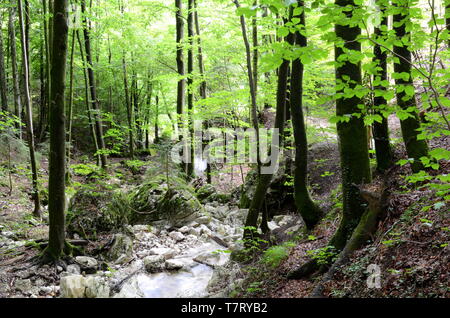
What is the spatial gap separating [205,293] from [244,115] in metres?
9.37

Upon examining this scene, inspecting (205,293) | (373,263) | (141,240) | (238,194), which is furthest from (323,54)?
(238,194)

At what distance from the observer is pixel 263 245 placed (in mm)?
7047

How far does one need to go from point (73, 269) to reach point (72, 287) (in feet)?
3.41

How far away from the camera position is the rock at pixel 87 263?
20.6 feet

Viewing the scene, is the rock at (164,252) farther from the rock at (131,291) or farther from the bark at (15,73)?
the bark at (15,73)

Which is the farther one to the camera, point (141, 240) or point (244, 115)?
point (244, 115)

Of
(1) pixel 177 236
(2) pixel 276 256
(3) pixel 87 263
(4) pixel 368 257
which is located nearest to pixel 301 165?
(2) pixel 276 256

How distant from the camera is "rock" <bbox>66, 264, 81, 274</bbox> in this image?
19.5ft

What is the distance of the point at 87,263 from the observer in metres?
6.43

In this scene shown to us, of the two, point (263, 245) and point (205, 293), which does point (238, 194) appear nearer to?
point (263, 245)

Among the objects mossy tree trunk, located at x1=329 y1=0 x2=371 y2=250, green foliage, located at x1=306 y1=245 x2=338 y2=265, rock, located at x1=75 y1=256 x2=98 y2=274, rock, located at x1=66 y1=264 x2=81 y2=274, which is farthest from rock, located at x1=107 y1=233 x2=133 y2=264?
mossy tree trunk, located at x1=329 y1=0 x2=371 y2=250

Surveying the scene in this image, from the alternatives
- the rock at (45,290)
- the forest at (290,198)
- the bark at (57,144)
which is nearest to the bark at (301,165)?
the forest at (290,198)

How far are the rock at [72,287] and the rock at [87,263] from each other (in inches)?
44.2
